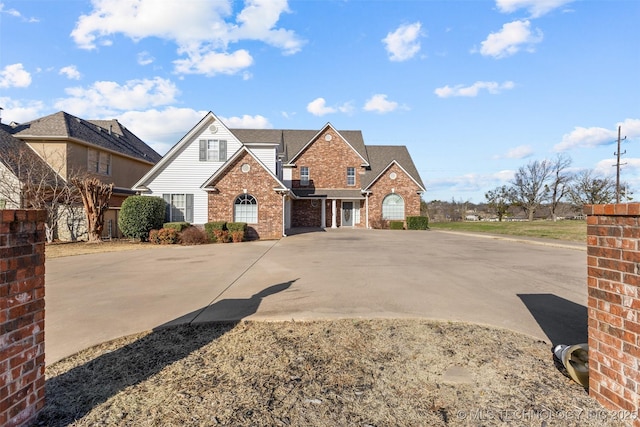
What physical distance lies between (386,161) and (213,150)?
17830 millimetres

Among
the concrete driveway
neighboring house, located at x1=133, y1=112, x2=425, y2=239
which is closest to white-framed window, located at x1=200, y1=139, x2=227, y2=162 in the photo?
neighboring house, located at x1=133, y1=112, x2=425, y2=239

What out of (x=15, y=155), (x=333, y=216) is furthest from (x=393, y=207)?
(x=15, y=155)

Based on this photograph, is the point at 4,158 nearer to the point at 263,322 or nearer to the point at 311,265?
the point at 311,265

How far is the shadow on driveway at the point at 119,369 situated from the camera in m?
2.90

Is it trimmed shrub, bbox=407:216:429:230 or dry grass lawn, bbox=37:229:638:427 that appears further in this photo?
trimmed shrub, bbox=407:216:429:230

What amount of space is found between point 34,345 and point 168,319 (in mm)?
2523

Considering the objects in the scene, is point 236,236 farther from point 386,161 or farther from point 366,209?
point 386,161

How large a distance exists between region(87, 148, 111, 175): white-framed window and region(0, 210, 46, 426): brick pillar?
2399 cm

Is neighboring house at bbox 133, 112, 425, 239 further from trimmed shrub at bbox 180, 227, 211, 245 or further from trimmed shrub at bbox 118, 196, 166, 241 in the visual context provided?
trimmed shrub at bbox 180, 227, 211, 245

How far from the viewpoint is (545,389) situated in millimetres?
3178

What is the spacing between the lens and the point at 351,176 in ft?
103

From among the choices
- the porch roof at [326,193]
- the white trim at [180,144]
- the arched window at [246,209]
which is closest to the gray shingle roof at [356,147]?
the porch roof at [326,193]

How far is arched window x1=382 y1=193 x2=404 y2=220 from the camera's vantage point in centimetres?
2992

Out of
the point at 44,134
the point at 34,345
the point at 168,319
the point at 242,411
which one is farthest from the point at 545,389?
the point at 44,134
